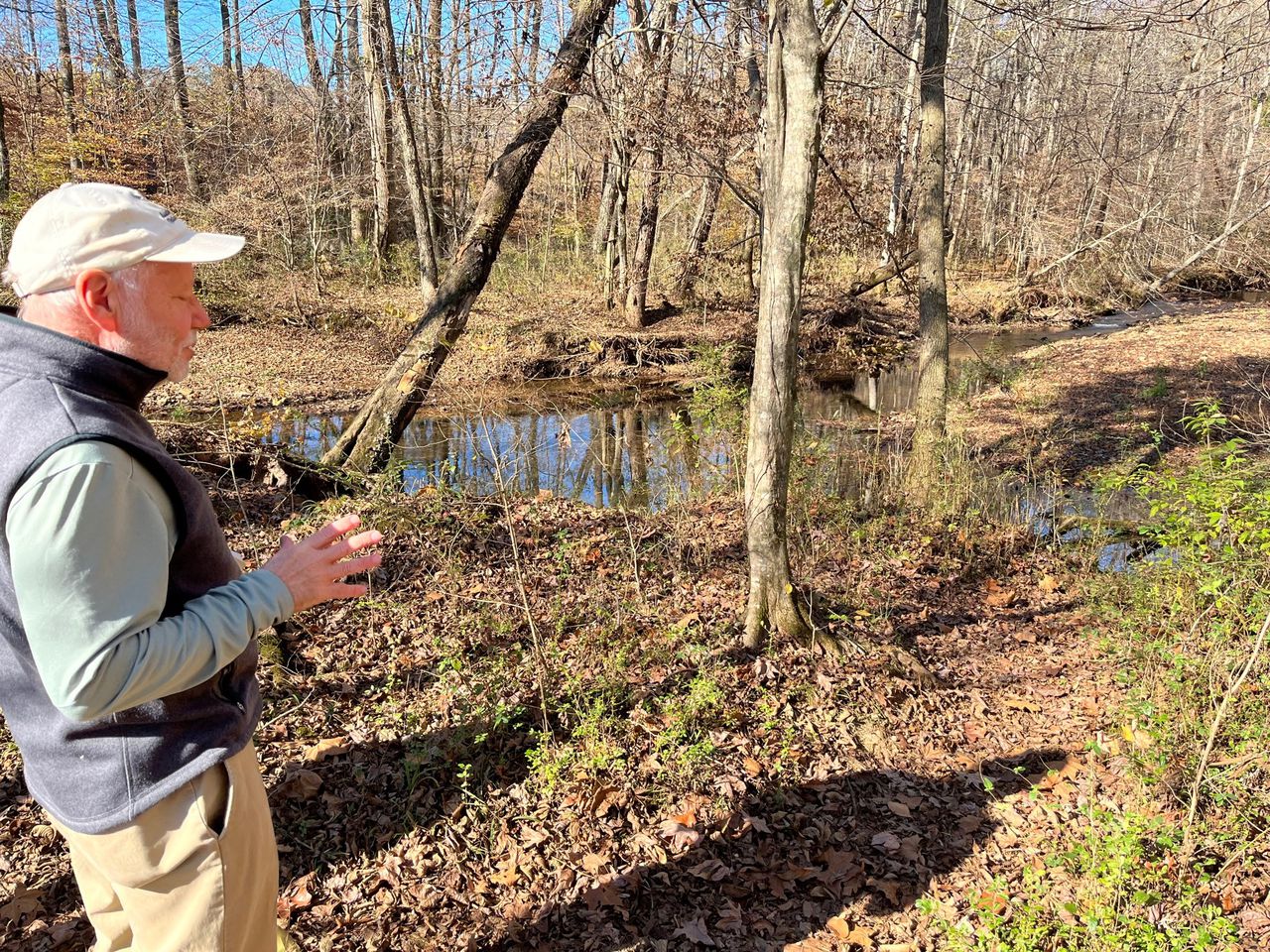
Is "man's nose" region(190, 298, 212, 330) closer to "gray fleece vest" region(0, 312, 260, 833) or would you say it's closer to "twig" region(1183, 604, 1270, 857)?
"gray fleece vest" region(0, 312, 260, 833)

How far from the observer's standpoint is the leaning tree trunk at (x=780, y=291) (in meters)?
4.03

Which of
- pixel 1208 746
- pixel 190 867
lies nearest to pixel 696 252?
pixel 1208 746

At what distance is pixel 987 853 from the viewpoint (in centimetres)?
352

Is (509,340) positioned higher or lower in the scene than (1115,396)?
higher

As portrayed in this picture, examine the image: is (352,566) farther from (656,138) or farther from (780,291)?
(656,138)

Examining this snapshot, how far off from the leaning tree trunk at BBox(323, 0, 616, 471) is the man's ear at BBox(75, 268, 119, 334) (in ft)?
18.7

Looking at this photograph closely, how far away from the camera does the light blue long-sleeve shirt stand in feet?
4.63

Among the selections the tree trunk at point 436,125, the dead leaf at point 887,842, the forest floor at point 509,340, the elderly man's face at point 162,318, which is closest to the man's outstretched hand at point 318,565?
the elderly man's face at point 162,318

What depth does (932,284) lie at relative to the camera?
799 cm

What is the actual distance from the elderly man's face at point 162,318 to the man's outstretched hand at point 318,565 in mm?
431

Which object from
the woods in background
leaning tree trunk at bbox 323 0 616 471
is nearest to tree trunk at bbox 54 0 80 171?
the woods in background

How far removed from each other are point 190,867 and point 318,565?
71 cm

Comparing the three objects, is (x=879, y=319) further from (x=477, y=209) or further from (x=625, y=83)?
(x=477, y=209)

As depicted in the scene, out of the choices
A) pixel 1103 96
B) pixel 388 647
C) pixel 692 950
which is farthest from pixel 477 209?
pixel 1103 96
